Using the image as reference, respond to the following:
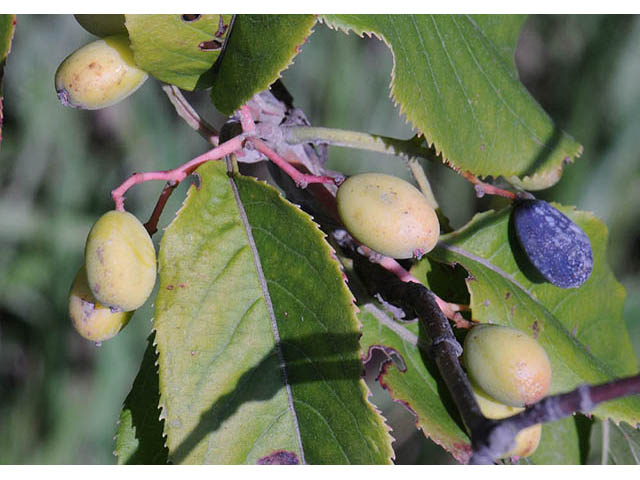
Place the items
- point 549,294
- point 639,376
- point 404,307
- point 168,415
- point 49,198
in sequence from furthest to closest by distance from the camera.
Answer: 1. point 49,198
2. point 549,294
3. point 404,307
4. point 168,415
5. point 639,376

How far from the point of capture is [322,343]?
1018 millimetres

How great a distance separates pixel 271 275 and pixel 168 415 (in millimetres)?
240

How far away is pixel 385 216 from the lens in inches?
Answer: 41.3

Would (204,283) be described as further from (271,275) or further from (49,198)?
(49,198)

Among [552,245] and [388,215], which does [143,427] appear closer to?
[388,215]

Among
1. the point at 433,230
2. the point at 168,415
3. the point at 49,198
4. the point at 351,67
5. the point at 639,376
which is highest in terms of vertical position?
the point at 639,376

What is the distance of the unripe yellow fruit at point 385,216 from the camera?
41.3 inches

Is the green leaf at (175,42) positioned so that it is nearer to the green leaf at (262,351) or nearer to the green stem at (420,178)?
the green leaf at (262,351)

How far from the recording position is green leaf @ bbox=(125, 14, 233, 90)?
0.98 meters

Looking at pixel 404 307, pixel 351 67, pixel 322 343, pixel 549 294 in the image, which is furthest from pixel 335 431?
pixel 351 67

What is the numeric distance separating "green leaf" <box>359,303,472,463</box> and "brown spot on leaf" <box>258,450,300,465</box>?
18 centimetres

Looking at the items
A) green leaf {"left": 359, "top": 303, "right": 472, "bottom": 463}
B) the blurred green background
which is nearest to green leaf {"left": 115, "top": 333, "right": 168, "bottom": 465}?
green leaf {"left": 359, "top": 303, "right": 472, "bottom": 463}

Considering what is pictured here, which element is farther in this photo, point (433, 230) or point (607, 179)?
point (607, 179)

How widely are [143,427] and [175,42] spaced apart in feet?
2.20
